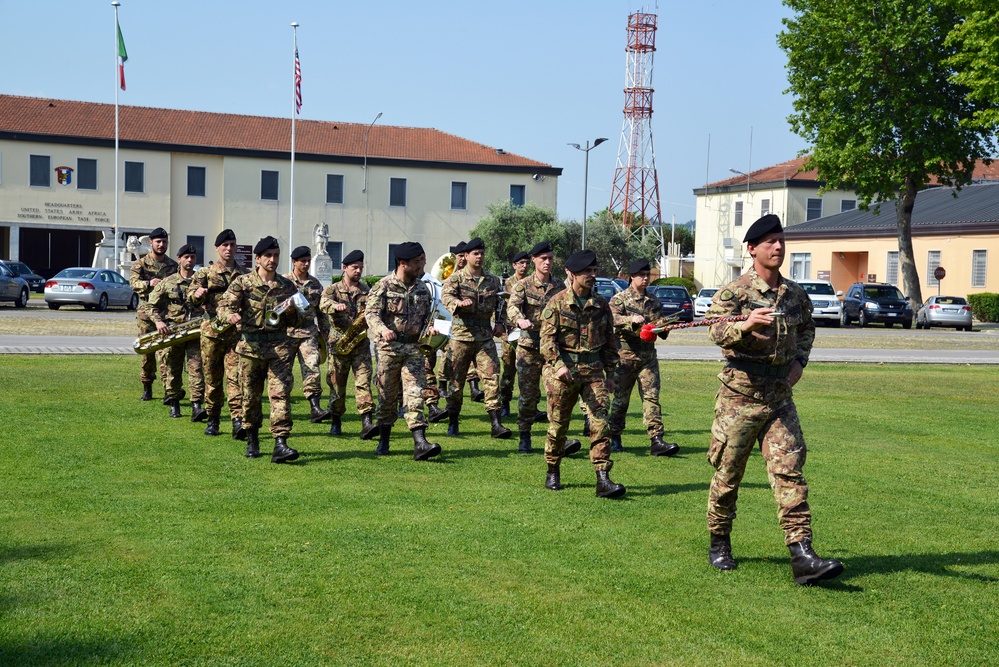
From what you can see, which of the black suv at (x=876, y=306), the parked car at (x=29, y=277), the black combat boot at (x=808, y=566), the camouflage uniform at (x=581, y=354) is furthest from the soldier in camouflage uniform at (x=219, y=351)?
the parked car at (x=29, y=277)

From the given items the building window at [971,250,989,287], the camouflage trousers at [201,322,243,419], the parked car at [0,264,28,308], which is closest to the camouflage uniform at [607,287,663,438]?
the camouflage trousers at [201,322,243,419]

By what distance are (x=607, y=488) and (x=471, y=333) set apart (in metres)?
4.12

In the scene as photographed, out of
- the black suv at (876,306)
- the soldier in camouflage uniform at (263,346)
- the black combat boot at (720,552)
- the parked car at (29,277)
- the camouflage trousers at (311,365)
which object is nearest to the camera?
the black combat boot at (720,552)

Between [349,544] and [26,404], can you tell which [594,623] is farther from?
[26,404]

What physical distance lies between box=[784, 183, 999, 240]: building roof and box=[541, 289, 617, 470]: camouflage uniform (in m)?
42.6

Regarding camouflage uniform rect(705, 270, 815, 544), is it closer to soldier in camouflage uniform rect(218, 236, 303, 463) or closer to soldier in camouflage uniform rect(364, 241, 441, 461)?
soldier in camouflage uniform rect(364, 241, 441, 461)

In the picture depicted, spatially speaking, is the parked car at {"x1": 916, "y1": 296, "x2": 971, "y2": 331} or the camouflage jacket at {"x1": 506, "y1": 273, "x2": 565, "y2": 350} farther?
the parked car at {"x1": 916, "y1": 296, "x2": 971, "y2": 331}

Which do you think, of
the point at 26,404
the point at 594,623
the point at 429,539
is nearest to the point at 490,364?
the point at 429,539

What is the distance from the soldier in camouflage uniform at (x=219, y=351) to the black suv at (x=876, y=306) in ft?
120

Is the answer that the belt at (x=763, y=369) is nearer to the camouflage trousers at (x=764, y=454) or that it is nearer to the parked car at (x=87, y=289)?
the camouflage trousers at (x=764, y=454)

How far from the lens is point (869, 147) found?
4394 cm

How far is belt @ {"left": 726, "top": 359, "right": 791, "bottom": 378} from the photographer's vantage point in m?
6.61

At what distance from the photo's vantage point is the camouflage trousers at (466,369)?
12.5 meters

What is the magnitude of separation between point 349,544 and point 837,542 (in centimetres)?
342
